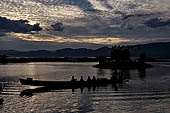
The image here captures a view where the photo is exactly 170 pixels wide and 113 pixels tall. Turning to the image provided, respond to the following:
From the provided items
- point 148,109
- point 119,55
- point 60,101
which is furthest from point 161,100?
point 119,55

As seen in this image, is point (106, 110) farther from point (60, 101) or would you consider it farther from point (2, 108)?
point (2, 108)

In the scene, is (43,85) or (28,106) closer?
(28,106)

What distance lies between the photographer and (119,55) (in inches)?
7003

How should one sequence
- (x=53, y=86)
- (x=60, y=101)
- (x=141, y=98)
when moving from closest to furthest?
(x=60, y=101) → (x=141, y=98) → (x=53, y=86)

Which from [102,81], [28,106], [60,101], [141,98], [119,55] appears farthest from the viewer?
[119,55]

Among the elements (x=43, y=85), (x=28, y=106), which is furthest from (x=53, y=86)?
(x=28, y=106)

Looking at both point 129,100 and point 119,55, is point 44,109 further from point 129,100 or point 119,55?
point 119,55

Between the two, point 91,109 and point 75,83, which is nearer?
point 91,109

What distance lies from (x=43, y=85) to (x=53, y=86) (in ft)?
7.87

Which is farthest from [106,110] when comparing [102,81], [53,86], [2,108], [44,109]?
[102,81]

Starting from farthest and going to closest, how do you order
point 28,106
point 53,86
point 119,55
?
1. point 119,55
2. point 53,86
3. point 28,106

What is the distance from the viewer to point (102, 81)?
55781mm

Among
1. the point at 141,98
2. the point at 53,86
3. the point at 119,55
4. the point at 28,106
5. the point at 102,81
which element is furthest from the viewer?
the point at 119,55

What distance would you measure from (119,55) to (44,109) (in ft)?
502
